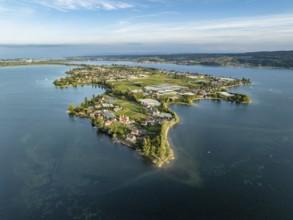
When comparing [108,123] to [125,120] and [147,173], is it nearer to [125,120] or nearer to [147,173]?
[125,120]

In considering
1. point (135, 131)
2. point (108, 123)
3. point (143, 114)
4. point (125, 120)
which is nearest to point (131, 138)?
point (135, 131)

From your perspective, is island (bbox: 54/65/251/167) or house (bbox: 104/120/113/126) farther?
house (bbox: 104/120/113/126)

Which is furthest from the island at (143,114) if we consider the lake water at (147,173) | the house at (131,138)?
the lake water at (147,173)

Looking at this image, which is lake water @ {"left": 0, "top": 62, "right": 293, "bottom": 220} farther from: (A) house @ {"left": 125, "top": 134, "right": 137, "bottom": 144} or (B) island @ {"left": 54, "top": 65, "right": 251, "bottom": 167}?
(A) house @ {"left": 125, "top": 134, "right": 137, "bottom": 144}

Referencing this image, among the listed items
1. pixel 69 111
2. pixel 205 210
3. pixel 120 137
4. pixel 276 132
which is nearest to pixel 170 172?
pixel 205 210

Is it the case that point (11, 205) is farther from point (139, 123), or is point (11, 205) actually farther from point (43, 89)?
point (43, 89)

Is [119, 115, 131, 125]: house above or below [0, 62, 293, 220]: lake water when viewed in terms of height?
above

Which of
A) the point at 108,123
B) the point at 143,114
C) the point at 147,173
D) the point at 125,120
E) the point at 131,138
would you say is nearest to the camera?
the point at 147,173

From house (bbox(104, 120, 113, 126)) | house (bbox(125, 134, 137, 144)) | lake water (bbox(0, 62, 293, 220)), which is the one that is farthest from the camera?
house (bbox(104, 120, 113, 126))

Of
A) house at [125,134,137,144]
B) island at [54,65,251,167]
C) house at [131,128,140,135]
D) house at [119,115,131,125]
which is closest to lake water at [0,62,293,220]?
island at [54,65,251,167]
